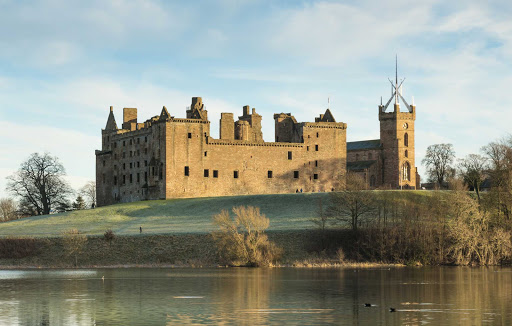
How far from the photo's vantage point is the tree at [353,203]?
2362 inches

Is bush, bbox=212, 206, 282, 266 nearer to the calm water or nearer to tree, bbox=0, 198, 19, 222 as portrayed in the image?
the calm water

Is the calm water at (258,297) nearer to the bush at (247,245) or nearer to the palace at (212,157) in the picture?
the bush at (247,245)

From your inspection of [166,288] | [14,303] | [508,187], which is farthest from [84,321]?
[508,187]

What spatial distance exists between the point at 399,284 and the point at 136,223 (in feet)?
127

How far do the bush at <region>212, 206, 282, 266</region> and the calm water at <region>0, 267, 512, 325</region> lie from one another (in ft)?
13.5

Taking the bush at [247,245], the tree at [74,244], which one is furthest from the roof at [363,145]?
the tree at [74,244]

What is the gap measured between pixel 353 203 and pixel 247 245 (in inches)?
375

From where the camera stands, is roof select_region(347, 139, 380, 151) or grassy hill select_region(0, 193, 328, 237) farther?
roof select_region(347, 139, 380, 151)

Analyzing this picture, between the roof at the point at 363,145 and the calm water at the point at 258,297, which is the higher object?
the roof at the point at 363,145

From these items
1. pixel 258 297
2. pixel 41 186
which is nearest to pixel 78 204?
pixel 41 186

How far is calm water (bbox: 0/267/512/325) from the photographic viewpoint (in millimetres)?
28609

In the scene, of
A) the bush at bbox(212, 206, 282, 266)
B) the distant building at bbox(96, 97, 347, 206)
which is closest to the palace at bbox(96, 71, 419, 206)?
the distant building at bbox(96, 97, 347, 206)

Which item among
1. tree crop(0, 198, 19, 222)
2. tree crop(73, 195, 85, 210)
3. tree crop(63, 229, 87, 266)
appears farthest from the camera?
tree crop(0, 198, 19, 222)

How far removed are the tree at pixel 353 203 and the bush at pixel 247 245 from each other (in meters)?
6.98
